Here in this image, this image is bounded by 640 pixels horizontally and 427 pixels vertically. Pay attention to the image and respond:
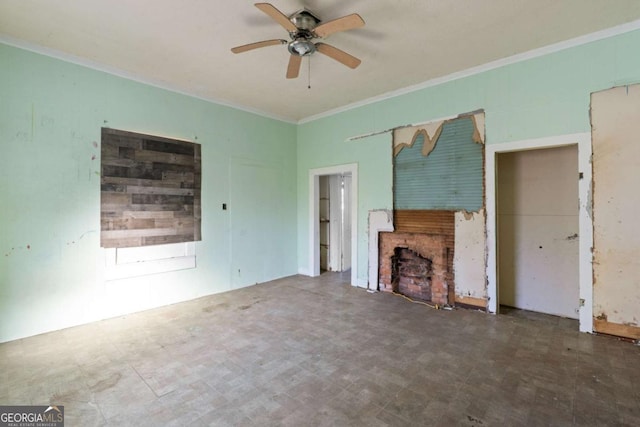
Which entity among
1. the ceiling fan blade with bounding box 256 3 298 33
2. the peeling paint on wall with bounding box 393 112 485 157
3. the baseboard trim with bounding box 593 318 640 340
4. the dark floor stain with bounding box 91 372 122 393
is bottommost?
the dark floor stain with bounding box 91 372 122 393

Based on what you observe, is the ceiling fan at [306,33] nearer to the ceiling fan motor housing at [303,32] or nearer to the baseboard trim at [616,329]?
the ceiling fan motor housing at [303,32]

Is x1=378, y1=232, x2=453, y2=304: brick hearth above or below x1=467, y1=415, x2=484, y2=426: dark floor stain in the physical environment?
above

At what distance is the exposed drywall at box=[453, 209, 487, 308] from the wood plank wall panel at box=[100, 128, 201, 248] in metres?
3.86

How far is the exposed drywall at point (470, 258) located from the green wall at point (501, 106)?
3.43ft

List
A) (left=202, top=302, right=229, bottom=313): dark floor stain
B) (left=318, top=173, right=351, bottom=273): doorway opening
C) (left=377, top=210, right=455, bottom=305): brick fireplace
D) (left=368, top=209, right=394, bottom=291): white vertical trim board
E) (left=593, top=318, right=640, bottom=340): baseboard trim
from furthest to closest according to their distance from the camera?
(left=318, top=173, right=351, bottom=273): doorway opening < (left=368, top=209, right=394, bottom=291): white vertical trim board < (left=377, top=210, right=455, bottom=305): brick fireplace < (left=202, top=302, right=229, bottom=313): dark floor stain < (left=593, top=318, right=640, bottom=340): baseboard trim

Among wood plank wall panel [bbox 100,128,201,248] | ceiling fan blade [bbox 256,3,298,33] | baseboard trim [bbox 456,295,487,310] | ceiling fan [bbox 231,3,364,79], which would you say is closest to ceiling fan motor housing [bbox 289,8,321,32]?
ceiling fan [bbox 231,3,364,79]

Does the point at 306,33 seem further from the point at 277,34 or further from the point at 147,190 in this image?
the point at 147,190

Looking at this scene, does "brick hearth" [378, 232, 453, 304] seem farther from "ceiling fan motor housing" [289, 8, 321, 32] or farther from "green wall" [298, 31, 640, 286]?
"ceiling fan motor housing" [289, 8, 321, 32]

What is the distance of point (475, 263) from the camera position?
380 centimetres

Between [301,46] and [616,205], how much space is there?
3615 millimetres

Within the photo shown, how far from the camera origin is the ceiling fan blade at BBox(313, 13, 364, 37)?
88.1 inches

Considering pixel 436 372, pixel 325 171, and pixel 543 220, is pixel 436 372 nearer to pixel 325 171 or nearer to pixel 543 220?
pixel 543 220

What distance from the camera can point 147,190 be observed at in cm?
395

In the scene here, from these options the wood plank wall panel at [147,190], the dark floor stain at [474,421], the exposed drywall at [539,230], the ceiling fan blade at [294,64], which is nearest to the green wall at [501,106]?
the exposed drywall at [539,230]
